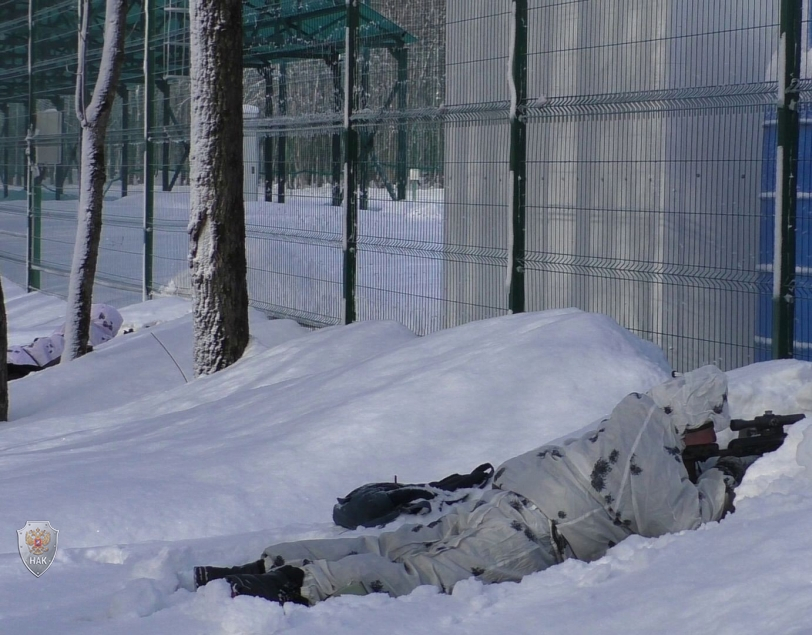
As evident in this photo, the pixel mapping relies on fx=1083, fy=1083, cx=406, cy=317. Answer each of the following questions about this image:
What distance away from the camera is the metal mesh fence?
606 centimetres

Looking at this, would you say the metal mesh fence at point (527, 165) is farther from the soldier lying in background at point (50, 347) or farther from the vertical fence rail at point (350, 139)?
the soldier lying in background at point (50, 347)

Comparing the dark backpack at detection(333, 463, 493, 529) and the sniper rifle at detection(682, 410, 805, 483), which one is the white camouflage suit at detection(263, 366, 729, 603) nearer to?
the sniper rifle at detection(682, 410, 805, 483)

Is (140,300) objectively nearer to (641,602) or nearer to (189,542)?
(189,542)

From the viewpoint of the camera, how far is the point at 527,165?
7207 millimetres

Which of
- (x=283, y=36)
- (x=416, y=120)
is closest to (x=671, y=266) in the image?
(x=416, y=120)

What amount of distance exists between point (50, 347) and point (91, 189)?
187 cm

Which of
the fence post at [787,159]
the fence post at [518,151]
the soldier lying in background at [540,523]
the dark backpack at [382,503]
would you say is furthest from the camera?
the fence post at [518,151]

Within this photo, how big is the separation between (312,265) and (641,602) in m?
7.20

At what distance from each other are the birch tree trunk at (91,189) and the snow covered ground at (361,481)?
7.62ft

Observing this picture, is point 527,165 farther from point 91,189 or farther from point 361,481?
point 91,189

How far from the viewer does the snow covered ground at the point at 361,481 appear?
8.96 ft

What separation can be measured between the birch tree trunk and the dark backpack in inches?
276

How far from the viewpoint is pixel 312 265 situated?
31.5ft

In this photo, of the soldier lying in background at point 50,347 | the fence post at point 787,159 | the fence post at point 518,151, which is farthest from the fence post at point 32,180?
the fence post at point 787,159
